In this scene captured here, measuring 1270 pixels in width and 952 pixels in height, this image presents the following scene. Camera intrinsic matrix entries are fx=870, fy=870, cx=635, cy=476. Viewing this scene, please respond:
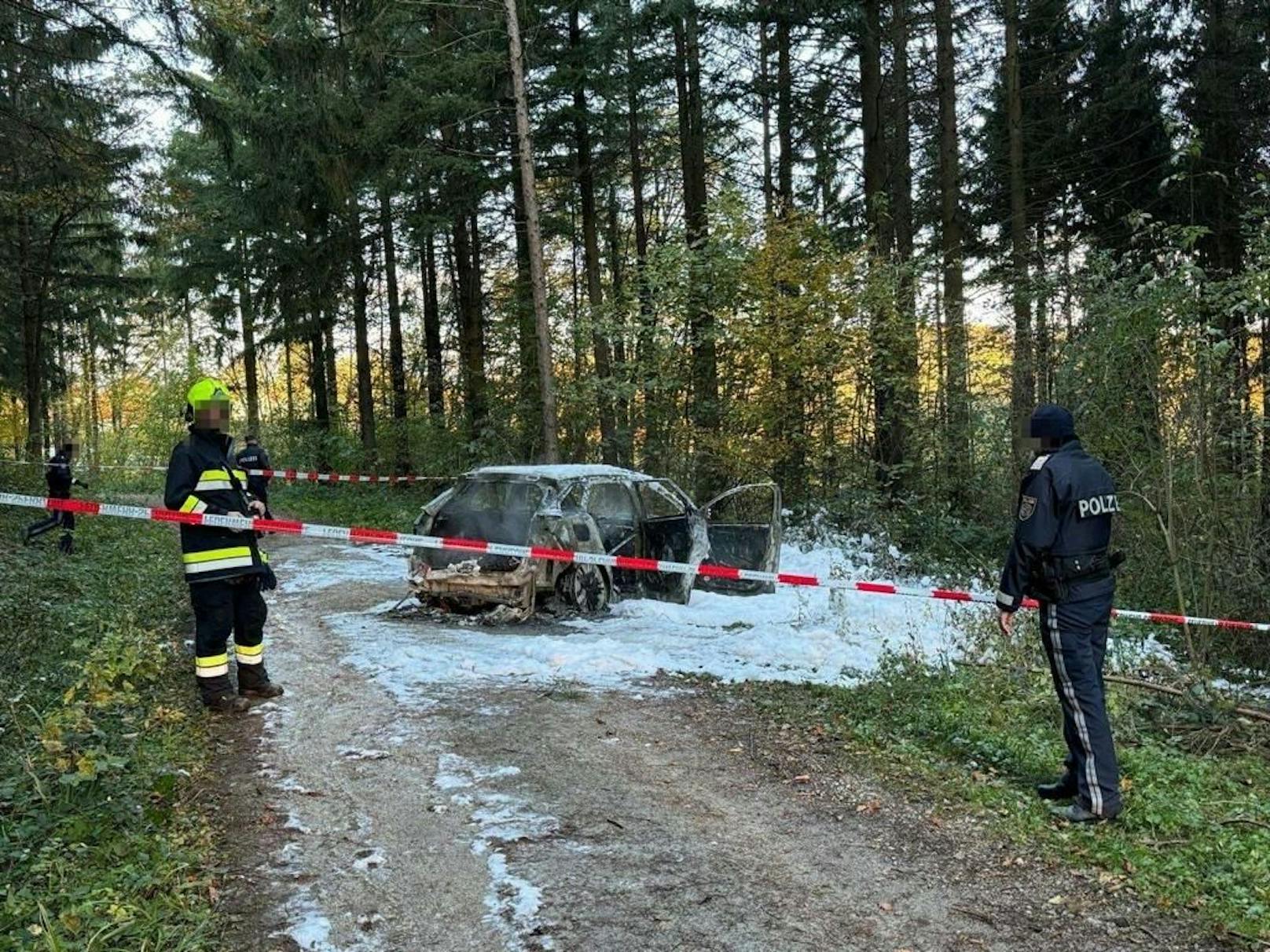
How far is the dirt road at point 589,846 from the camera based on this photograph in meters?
3.22

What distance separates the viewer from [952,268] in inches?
568

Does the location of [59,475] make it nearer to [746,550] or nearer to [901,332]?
[746,550]

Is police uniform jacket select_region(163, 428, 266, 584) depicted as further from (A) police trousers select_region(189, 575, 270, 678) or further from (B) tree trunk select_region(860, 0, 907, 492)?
(B) tree trunk select_region(860, 0, 907, 492)

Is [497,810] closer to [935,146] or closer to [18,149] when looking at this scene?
[18,149]

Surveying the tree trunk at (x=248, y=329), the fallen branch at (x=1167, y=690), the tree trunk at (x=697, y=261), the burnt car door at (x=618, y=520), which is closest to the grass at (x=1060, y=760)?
the fallen branch at (x=1167, y=690)

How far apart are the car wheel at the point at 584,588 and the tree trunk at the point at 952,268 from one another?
21.8 feet

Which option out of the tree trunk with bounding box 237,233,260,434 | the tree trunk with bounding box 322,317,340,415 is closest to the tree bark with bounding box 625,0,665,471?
the tree trunk with bounding box 322,317,340,415

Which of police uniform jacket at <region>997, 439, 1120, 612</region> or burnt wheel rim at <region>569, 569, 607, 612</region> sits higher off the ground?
police uniform jacket at <region>997, 439, 1120, 612</region>

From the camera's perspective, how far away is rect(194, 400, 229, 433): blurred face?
562cm

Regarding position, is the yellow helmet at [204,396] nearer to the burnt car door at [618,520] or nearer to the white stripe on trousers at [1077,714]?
the burnt car door at [618,520]

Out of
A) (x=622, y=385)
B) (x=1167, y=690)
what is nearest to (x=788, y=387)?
(x=622, y=385)

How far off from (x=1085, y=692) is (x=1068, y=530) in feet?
2.61

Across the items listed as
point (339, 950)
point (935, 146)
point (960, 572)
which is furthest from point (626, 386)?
point (339, 950)

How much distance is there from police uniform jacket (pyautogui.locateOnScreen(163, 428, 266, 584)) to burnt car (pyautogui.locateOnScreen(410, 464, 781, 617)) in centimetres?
291
